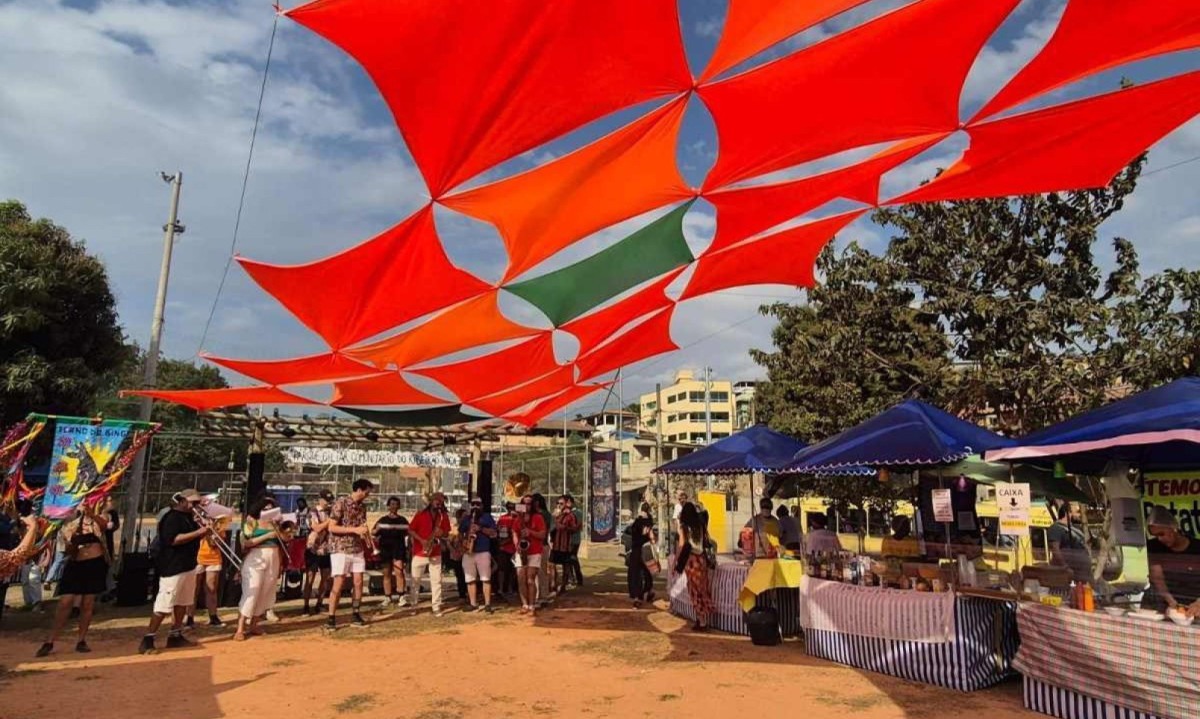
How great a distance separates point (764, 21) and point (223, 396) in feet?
28.2

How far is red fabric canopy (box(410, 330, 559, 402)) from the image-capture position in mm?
9406

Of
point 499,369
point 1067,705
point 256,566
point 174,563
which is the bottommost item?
point 1067,705

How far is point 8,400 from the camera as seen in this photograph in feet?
31.3

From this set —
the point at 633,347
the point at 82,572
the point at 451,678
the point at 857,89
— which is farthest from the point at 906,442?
the point at 82,572

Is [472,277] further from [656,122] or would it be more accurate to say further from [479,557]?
[479,557]

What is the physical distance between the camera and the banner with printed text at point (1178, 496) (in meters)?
5.55

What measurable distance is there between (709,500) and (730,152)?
17.7 metres

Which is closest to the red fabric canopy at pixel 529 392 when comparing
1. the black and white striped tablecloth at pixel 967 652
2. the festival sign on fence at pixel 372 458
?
the festival sign on fence at pixel 372 458

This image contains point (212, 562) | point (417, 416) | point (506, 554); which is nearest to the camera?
point (212, 562)

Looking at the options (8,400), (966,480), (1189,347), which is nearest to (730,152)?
(966,480)

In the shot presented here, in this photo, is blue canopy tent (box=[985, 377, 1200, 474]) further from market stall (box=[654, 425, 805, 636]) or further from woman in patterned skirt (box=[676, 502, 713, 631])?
woman in patterned skirt (box=[676, 502, 713, 631])

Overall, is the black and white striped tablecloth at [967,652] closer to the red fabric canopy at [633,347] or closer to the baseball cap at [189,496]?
the red fabric canopy at [633,347]

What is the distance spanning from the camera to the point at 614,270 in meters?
7.00

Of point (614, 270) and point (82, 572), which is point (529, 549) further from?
point (82, 572)
